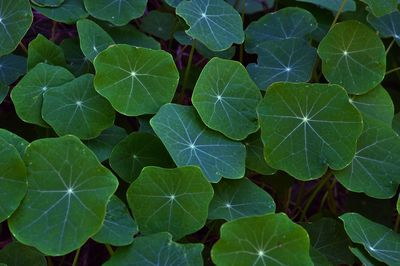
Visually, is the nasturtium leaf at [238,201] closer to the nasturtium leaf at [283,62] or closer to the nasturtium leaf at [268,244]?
the nasturtium leaf at [268,244]

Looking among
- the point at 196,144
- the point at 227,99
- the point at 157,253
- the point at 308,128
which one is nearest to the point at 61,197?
the point at 157,253

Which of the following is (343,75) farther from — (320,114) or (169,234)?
(169,234)

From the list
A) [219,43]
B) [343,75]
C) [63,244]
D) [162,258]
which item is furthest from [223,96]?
[63,244]

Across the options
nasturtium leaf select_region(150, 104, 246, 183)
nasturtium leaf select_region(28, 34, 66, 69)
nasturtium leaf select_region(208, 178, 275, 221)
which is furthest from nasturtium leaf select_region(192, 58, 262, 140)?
nasturtium leaf select_region(28, 34, 66, 69)

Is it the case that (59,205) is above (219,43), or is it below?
below

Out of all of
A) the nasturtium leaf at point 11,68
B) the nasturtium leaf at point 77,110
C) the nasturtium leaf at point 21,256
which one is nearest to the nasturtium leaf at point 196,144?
the nasturtium leaf at point 77,110

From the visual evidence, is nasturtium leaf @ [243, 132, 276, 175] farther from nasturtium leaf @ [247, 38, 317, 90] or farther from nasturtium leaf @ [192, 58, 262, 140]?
nasturtium leaf @ [247, 38, 317, 90]
